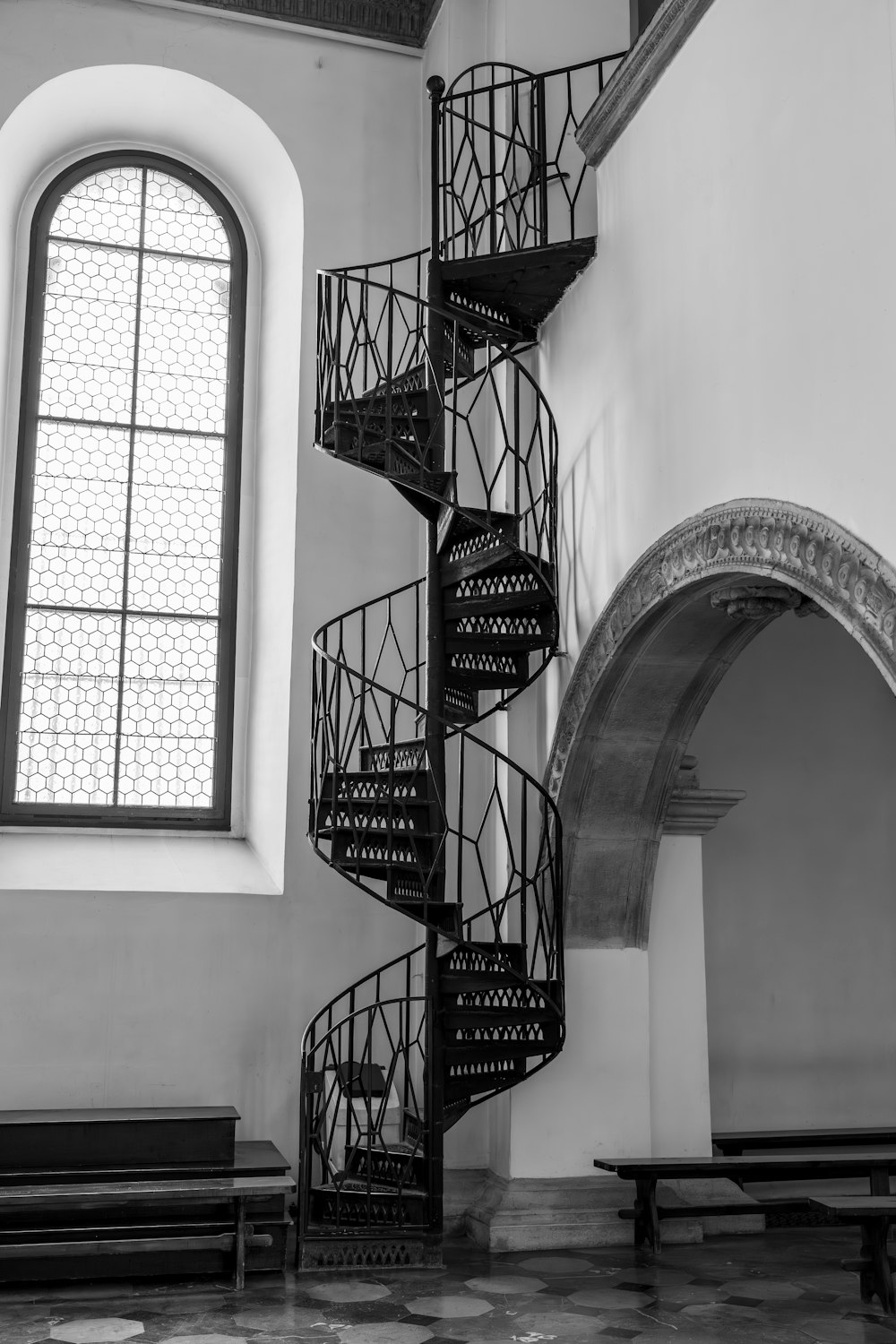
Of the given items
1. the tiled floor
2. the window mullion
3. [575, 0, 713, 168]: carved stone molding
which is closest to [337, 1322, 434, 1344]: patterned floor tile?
the tiled floor

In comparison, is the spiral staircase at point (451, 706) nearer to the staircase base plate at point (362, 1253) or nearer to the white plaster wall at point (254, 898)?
the staircase base plate at point (362, 1253)

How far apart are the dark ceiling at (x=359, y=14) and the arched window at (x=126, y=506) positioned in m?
0.98

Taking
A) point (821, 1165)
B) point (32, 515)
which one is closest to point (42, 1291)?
point (821, 1165)

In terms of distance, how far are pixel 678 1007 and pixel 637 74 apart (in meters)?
4.05

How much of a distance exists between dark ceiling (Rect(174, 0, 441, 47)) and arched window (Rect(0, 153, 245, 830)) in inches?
38.4

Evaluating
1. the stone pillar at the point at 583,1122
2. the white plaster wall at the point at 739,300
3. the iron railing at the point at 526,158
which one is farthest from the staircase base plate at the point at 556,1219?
the iron railing at the point at 526,158

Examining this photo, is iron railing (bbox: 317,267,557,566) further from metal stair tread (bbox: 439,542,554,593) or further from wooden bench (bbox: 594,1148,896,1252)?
wooden bench (bbox: 594,1148,896,1252)

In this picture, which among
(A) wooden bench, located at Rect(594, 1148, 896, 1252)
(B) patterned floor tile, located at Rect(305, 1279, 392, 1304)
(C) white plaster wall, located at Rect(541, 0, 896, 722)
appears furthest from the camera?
(A) wooden bench, located at Rect(594, 1148, 896, 1252)

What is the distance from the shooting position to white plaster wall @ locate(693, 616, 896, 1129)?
7.11 m

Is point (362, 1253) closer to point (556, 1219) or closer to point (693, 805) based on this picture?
point (556, 1219)

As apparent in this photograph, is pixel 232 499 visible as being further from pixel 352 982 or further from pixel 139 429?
pixel 352 982

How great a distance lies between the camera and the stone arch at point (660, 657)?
4.00 meters

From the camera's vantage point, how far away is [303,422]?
7270 millimetres

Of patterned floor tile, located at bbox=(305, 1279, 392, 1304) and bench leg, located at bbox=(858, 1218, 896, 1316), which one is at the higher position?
bench leg, located at bbox=(858, 1218, 896, 1316)
